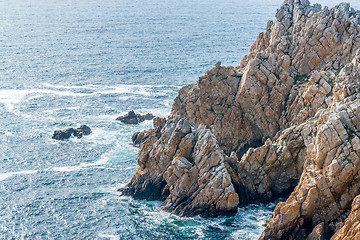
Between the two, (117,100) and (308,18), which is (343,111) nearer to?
(308,18)

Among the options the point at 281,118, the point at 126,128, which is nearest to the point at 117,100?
the point at 126,128

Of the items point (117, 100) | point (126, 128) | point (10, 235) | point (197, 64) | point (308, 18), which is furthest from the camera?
point (197, 64)

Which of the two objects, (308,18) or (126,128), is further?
(126,128)

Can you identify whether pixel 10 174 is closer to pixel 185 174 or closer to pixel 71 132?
pixel 71 132

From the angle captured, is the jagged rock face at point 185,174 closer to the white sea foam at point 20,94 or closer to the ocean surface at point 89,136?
the ocean surface at point 89,136

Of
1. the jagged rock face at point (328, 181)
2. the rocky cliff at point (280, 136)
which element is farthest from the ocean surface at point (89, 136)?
the jagged rock face at point (328, 181)

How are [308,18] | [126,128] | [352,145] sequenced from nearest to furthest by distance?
[352,145] → [308,18] → [126,128]
